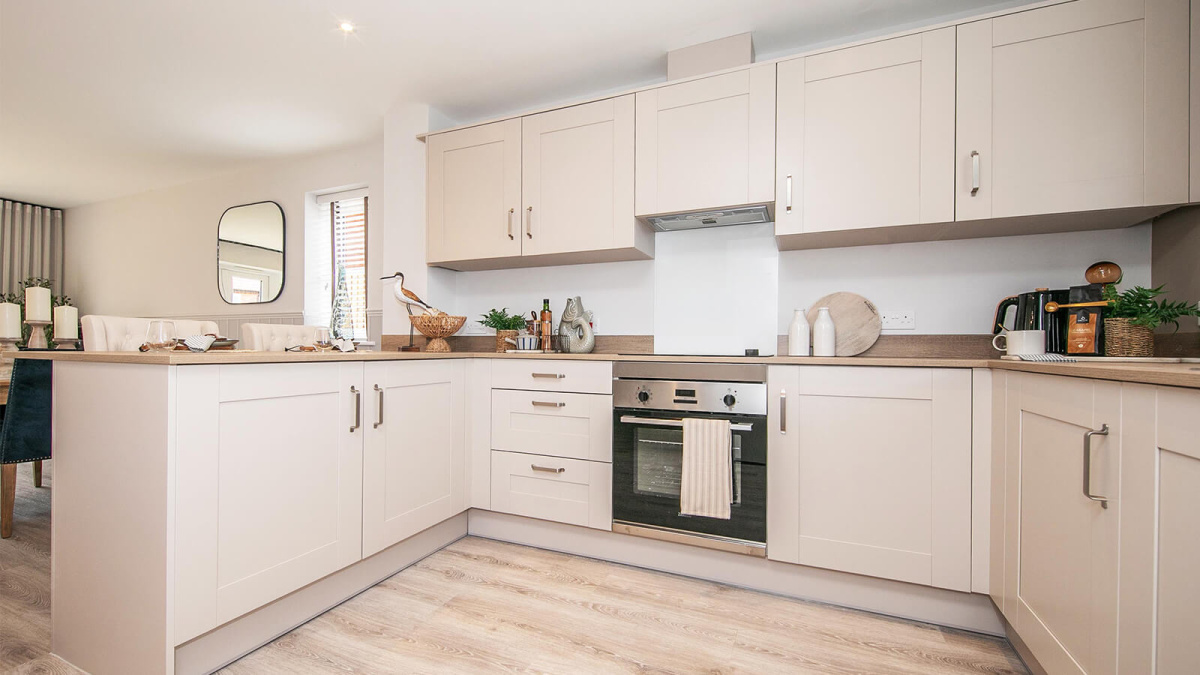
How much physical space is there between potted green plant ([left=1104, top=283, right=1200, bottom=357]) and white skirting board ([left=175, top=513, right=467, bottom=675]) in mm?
2802

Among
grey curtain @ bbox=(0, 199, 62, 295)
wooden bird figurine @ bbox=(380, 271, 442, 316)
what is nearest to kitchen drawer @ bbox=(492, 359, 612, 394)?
wooden bird figurine @ bbox=(380, 271, 442, 316)

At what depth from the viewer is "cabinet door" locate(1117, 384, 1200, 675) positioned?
83 cm

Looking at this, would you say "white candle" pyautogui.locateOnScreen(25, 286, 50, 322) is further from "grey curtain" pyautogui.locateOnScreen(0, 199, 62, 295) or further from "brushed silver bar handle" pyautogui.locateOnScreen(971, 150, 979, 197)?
"brushed silver bar handle" pyautogui.locateOnScreen(971, 150, 979, 197)

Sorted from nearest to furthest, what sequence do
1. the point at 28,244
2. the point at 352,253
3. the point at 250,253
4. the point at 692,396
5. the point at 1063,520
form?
the point at 1063,520, the point at 692,396, the point at 352,253, the point at 250,253, the point at 28,244

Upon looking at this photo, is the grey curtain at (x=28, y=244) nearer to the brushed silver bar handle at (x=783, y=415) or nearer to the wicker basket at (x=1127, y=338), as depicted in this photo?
the brushed silver bar handle at (x=783, y=415)

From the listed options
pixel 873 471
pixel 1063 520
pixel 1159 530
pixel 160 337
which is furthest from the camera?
pixel 873 471

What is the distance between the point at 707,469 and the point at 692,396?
31 centimetres

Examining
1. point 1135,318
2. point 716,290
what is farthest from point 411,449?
point 1135,318

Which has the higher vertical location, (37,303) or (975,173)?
(975,173)

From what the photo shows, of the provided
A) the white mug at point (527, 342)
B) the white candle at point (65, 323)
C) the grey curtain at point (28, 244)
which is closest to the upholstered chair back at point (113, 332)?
the white mug at point (527, 342)

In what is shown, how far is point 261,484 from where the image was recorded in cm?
157

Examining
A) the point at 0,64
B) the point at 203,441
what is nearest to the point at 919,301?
the point at 203,441

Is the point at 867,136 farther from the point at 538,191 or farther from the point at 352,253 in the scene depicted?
the point at 352,253

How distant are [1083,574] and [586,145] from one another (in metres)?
2.43
